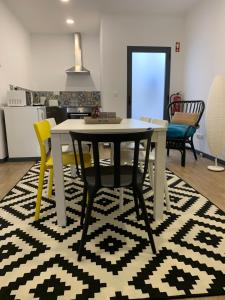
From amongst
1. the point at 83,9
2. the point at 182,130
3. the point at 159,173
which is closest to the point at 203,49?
the point at 182,130

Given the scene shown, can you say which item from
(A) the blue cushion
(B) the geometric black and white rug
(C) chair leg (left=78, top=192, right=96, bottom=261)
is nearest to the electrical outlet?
(A) the blue cushion

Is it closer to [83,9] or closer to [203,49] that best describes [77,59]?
[83,9]

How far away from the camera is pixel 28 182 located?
8.96ft

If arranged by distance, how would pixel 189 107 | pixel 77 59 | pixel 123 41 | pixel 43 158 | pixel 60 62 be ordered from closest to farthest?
pixel 43 158
pixel 189 107
pixel 123 41
pixel 77 59
pixel 60 62

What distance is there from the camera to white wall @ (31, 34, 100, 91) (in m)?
5.74

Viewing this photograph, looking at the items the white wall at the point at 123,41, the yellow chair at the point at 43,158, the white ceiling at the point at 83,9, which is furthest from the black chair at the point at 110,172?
the white ceiling at the point at 83,9

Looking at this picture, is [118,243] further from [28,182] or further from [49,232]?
[28,182]

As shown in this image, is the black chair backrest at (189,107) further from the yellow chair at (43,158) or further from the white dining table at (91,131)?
the yellow chair at (43,158)

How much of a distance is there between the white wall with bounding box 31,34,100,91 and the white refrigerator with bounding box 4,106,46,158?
92.6 inches

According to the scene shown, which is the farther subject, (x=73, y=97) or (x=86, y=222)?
(x=73, y=97)

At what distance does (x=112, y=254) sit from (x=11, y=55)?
13.8 ft

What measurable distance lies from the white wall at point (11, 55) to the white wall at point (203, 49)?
3.43 m

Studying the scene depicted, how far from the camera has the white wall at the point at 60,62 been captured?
5.74 m

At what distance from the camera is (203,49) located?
13.1ft
